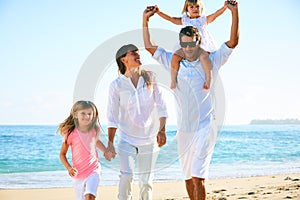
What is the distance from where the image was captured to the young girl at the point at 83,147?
405cm

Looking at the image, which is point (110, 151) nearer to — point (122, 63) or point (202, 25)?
point (122, 63)

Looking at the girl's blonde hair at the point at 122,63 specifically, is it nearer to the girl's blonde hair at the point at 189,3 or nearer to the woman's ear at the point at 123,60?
the woman's ear at the point at 123,60

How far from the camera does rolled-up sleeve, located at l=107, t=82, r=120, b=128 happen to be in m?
4.02

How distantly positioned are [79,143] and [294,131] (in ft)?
65.1

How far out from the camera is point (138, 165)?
13.2 ft

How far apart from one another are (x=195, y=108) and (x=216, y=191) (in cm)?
301

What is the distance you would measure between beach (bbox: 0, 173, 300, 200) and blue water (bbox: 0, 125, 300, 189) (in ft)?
1.31

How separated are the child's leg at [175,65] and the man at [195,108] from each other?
3 cm

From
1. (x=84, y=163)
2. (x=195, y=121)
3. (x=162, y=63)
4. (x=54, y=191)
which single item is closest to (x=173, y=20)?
(x=162, y=63)

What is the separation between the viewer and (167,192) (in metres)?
6.85

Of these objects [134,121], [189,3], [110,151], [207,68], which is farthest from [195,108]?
[189,3]

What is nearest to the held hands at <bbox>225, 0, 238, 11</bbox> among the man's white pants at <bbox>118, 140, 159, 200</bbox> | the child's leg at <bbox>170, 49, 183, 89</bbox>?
the child's leg at <bbox>170, 49, 183, 89</bbox>

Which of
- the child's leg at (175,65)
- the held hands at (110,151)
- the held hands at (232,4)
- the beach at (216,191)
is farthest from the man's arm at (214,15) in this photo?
the beach at (216,191)

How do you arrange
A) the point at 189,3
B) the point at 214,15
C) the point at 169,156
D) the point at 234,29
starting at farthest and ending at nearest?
the point at 214,15 < the point at 189,3 < the point at 169,156 < the point at 234,29
